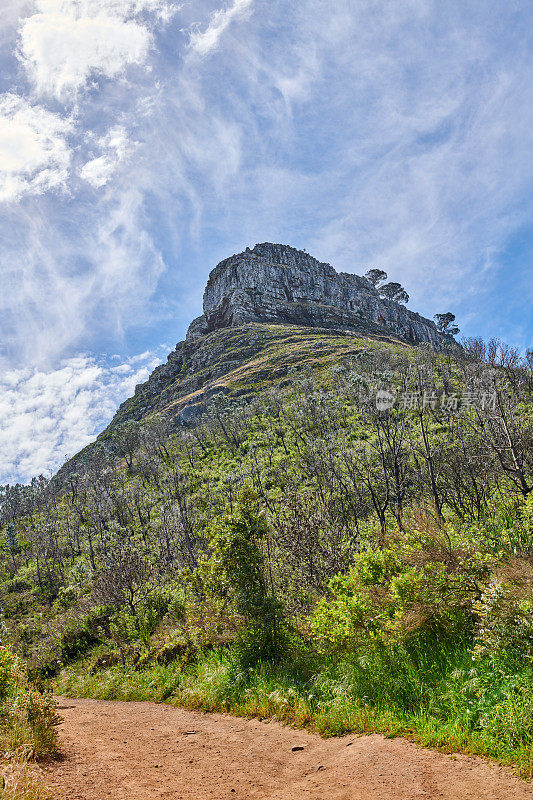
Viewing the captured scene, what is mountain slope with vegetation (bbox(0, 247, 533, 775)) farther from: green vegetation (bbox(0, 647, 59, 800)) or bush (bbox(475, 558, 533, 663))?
green vegetation (bbox(0, 647, 59, 800))

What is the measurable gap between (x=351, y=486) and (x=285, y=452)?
28734mm

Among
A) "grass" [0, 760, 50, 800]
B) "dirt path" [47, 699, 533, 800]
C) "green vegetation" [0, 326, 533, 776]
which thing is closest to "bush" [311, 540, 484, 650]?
"green vegetation" [0, 326, 533, 776]

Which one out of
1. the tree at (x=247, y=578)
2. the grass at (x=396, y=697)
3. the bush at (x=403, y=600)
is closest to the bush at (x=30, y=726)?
the grass at (x=396, y=697)

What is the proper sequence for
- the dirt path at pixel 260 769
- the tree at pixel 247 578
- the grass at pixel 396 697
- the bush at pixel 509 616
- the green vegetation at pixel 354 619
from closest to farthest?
the dirt path at pixel 260 769 < the grass at pixel 396 697 < the bush at pixel 509 616 < the green vegetation at pixel 354 619 < the tree at pixel 247 578

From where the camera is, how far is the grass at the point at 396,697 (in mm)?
6367

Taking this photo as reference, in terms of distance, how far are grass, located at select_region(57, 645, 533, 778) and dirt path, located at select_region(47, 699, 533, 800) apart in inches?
14.2

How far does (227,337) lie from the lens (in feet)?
602

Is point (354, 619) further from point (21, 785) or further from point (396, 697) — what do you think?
point (21, 785)

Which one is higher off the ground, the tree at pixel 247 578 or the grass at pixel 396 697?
the tree at pixel 247 578

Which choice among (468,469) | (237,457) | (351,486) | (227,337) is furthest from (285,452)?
(227,337)

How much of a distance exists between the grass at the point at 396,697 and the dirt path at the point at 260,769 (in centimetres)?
36

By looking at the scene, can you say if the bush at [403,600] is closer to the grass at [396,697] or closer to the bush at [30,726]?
the grass at [396,697]

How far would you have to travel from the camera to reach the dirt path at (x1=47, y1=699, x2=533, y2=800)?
222 inches

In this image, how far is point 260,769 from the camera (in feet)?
23.9
